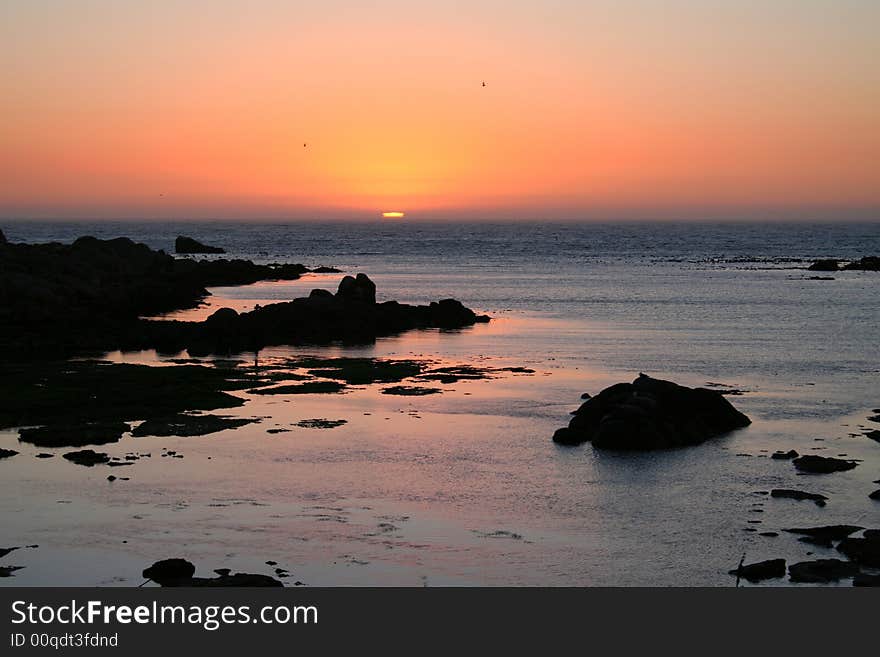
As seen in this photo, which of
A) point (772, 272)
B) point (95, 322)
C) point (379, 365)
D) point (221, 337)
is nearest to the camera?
point (379, 365)

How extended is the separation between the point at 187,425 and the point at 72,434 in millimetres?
3185

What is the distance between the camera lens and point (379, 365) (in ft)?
137

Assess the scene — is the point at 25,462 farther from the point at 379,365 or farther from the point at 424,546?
the point at 379,365

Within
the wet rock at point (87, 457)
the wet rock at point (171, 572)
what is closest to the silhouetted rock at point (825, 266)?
the wet rock at point (87, 457)

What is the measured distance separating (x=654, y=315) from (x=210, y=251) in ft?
334

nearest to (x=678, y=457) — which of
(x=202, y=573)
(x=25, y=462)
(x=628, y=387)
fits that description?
(x=628, y=387)

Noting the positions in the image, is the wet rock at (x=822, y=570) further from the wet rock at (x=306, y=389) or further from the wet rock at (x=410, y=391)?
the wet rock at (x=306, y=389)

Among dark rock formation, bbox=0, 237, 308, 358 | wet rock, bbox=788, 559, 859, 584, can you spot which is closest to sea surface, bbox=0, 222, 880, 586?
wet rock, bbox=788, 559, 859, 584

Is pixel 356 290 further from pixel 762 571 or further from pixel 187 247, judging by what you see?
pixel 187 247

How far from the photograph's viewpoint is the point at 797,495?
74.6ft

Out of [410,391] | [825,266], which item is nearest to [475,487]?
[410,391]

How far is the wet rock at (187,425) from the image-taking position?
28.7 metres

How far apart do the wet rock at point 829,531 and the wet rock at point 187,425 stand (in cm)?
1576

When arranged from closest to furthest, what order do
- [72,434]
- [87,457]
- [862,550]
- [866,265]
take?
[862,550], [87,457], [72,434], [866,265]
